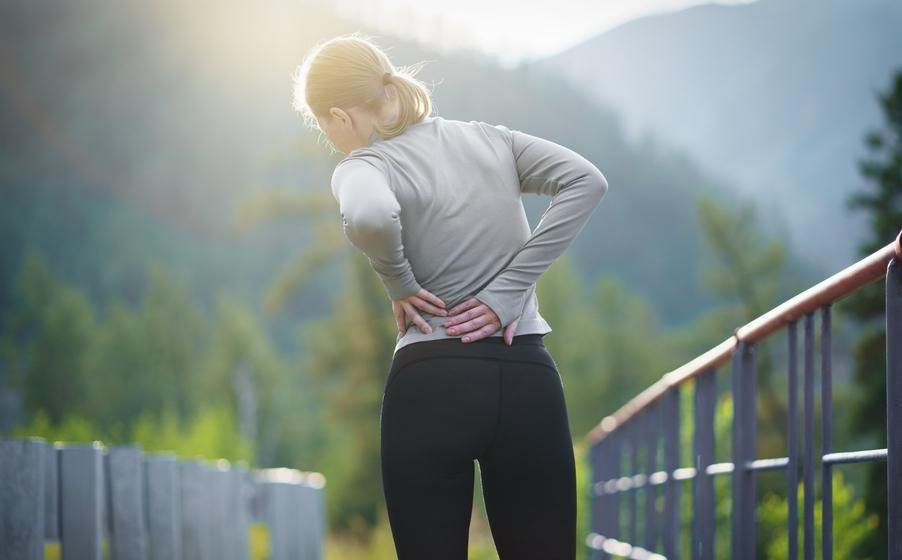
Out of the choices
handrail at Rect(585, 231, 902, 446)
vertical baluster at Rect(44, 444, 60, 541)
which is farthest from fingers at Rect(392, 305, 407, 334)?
vertical baluster at Rect(44, 444, 60, 541)

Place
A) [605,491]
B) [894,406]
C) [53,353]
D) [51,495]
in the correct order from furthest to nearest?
[53,353] < [605,491] < [51,495] < [894,406]

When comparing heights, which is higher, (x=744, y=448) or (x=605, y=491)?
(x=744, y=448)

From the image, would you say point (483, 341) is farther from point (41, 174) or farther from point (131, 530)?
point (41, 174)

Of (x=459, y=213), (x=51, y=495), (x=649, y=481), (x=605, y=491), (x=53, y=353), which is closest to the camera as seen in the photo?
(x=459, y=213)

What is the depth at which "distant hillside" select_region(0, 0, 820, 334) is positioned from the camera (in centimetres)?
6988

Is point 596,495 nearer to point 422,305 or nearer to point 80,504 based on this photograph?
point 80,504

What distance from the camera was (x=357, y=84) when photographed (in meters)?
2.03

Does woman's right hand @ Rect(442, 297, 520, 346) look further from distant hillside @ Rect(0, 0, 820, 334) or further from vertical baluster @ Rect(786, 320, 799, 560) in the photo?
distant hillside @ Rect(0, 0, 820, 334)

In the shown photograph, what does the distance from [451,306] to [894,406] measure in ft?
2.37

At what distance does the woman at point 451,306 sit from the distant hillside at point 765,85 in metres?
74.7

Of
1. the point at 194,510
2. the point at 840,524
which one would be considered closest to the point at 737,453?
the point at 194,510

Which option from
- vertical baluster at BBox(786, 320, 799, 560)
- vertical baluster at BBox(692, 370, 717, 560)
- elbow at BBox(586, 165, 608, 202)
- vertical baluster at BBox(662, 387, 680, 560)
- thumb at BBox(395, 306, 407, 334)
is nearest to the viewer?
thumb at BBox(395, 306, 407, 334)

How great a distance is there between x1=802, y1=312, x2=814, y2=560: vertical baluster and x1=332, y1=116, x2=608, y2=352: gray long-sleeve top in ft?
1.99

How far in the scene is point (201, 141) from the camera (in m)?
77.0
